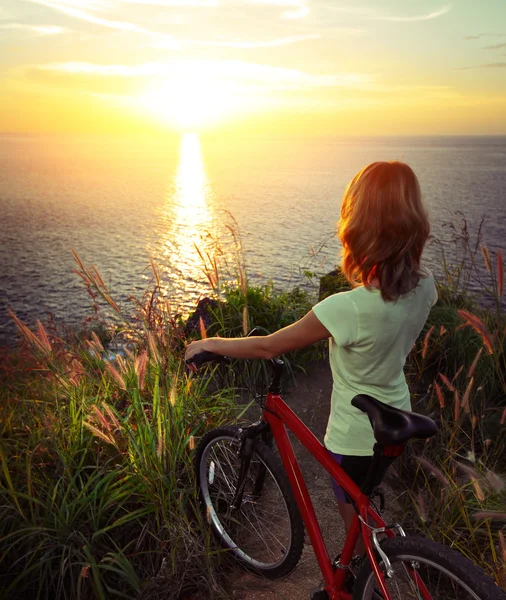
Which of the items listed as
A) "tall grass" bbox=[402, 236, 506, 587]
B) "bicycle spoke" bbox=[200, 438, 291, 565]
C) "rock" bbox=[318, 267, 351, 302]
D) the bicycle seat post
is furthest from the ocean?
"bicycle spoke" bbox=[200, 438, 291, 565]

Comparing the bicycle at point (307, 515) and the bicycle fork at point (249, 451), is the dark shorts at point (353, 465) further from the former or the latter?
the bicycle fork at point (249, 451)

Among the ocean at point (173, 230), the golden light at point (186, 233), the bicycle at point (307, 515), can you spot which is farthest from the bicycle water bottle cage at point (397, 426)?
the golden light at point (186, 233)

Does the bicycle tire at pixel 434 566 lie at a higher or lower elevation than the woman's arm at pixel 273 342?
lower

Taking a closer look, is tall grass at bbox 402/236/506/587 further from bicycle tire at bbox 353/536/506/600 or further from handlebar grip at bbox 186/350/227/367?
handlebar grip at bbox 186/350/227/367

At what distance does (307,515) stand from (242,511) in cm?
100

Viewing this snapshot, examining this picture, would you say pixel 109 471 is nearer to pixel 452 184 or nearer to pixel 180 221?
pixel 180 221

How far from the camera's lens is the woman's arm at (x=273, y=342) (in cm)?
245

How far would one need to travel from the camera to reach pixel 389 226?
2.45m

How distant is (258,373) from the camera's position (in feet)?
20.2

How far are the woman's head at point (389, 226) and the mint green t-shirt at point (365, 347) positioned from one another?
0.32 ft

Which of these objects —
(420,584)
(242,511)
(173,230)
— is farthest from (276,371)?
(173,230)

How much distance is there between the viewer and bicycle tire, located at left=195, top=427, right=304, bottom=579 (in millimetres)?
3496

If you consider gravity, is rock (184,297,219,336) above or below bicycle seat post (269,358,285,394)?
below

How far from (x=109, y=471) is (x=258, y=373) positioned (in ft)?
8.64
